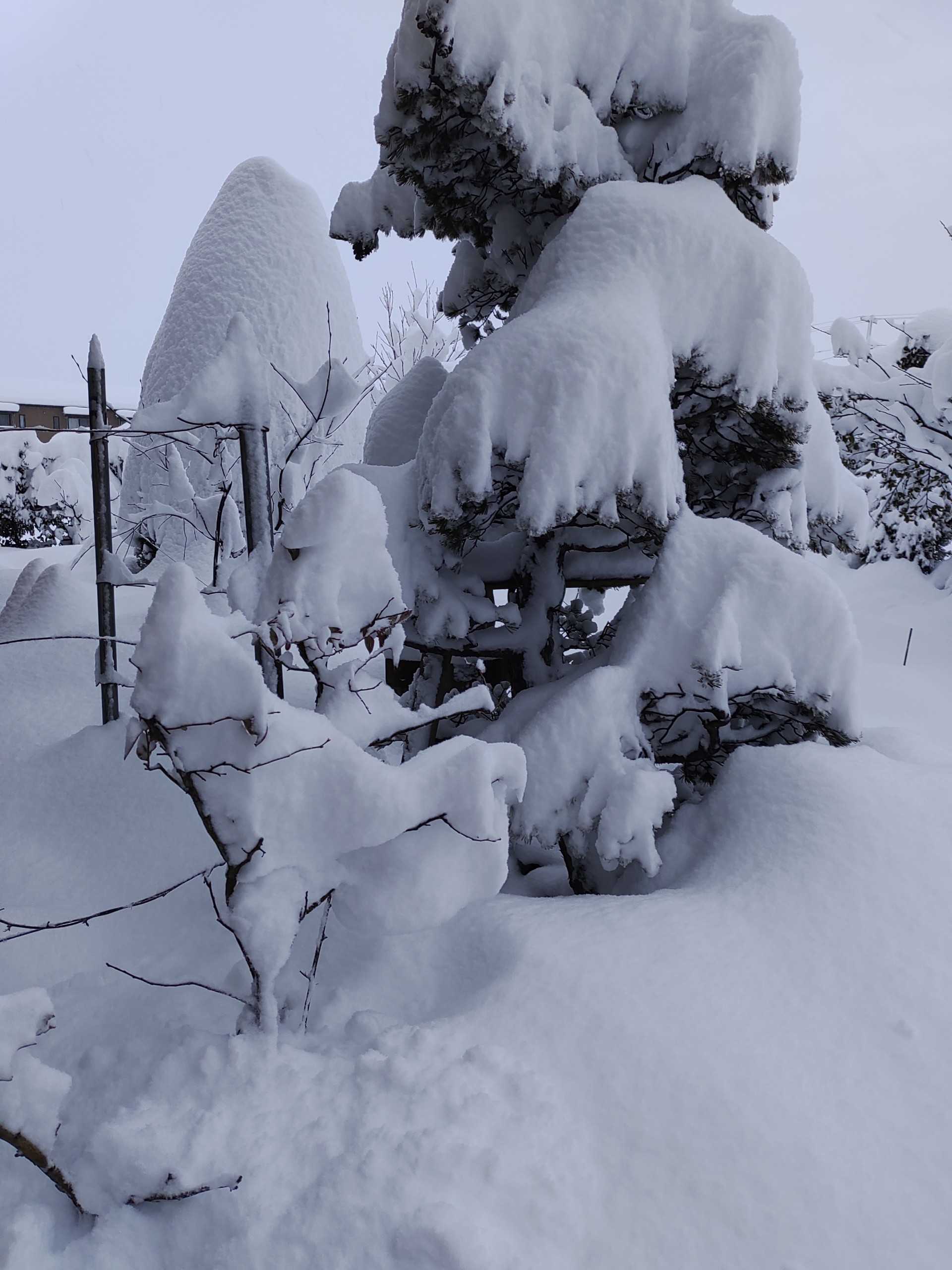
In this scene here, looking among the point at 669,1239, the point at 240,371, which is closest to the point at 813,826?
the point at 669,1239

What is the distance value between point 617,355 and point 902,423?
11.0m

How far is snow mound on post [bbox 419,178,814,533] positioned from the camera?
112 inches

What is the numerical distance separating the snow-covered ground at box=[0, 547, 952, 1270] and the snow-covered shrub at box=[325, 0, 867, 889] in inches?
15.5

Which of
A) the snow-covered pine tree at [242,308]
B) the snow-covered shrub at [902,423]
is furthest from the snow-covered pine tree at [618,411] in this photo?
the snow-covered shrub at [902,423]

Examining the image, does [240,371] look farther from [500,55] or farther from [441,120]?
[500,55]

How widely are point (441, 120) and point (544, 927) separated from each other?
286 cm

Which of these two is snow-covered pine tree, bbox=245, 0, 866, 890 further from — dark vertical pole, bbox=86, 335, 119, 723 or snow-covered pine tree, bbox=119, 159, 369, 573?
snow-covered pine tree, bbox=119, 159, 369, 573

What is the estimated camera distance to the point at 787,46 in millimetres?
3365

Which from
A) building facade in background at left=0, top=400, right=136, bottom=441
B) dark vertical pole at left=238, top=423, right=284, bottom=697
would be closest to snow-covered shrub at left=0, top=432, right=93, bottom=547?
dark vertical pole at left=238, top=423, right=284, bottom=697

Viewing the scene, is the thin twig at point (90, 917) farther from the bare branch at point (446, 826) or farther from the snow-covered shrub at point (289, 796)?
the bare branch at point (446, 826)

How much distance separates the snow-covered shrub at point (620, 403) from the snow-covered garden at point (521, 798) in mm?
20

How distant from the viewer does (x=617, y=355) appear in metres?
2.86

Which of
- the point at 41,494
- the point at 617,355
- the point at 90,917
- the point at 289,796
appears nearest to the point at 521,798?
the point at 289,796

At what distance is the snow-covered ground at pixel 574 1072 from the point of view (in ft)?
5.84
